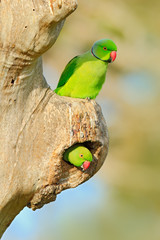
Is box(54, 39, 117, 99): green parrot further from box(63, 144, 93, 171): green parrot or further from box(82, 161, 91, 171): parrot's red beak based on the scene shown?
box(82, 161, 91, 171): parrot's red beak

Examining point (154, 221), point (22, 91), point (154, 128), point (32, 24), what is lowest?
point (154, 221)

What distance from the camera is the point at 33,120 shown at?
4004mm

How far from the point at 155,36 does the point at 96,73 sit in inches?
189

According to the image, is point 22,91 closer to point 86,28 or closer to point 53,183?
point 53,183

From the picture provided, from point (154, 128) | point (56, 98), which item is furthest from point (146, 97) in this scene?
point (56, 98)

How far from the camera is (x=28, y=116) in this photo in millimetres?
3971

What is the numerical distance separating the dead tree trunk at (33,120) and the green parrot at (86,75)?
17.7 inches

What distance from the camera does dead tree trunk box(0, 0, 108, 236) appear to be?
3615 millimetres

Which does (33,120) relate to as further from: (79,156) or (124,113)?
(124,113)

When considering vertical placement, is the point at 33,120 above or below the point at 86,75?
below

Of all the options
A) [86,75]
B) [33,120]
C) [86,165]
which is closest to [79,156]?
[86,165]

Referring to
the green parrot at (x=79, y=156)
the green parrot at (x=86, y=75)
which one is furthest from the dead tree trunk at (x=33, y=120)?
the green parrot at (x=86, y=75)

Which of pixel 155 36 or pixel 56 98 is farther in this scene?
pixel 155 36

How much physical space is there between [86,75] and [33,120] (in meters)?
0.87
